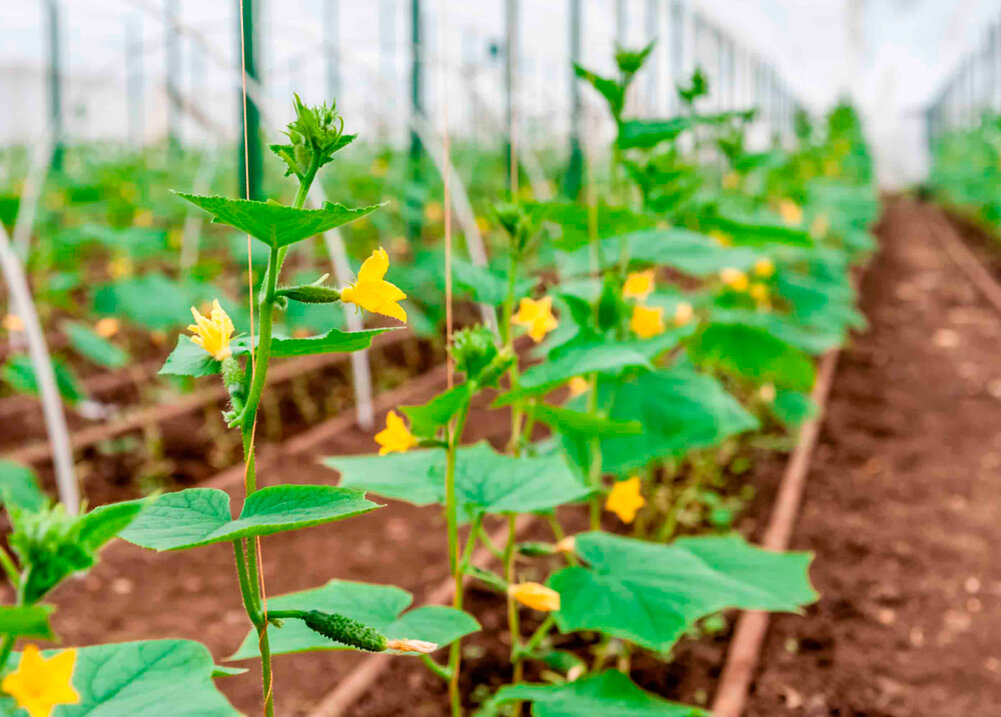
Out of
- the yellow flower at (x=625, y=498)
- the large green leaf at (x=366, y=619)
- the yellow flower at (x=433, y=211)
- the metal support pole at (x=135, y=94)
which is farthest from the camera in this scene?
the metal support pole at (x=135, y=94)

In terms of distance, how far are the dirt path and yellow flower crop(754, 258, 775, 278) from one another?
2.32ft

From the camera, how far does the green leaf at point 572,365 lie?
3.77ft

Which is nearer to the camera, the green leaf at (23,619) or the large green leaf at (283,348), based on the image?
the green leaf at (23,619)

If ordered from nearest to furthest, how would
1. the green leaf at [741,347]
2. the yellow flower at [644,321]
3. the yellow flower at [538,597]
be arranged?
1. the yellow flower at [538,597]
2. the yellow flower at [644,321]
3. the green leaf at [741,347]

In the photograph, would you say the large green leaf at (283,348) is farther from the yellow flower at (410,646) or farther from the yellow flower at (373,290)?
the yellow flower at (410,646)

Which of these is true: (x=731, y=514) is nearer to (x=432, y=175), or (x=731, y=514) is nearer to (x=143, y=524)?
(x=143, y=524)

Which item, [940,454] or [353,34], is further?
[353,34]

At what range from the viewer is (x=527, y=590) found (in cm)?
114

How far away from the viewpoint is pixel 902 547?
263cm

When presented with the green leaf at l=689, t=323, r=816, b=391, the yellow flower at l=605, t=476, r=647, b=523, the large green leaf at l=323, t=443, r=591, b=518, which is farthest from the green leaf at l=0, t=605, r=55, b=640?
the green leaf at l=689, t=323, r=816, b=391

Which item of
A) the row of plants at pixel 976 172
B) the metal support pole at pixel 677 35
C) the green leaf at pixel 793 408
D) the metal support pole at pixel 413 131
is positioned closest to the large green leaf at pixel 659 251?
the green leaf at pixel 793 408

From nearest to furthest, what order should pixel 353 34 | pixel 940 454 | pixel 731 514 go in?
pixel 731 514, pixel 940 454, pixel 353 34

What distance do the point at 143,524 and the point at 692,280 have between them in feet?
20.7

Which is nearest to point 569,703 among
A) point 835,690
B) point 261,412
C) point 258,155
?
point 835,690
